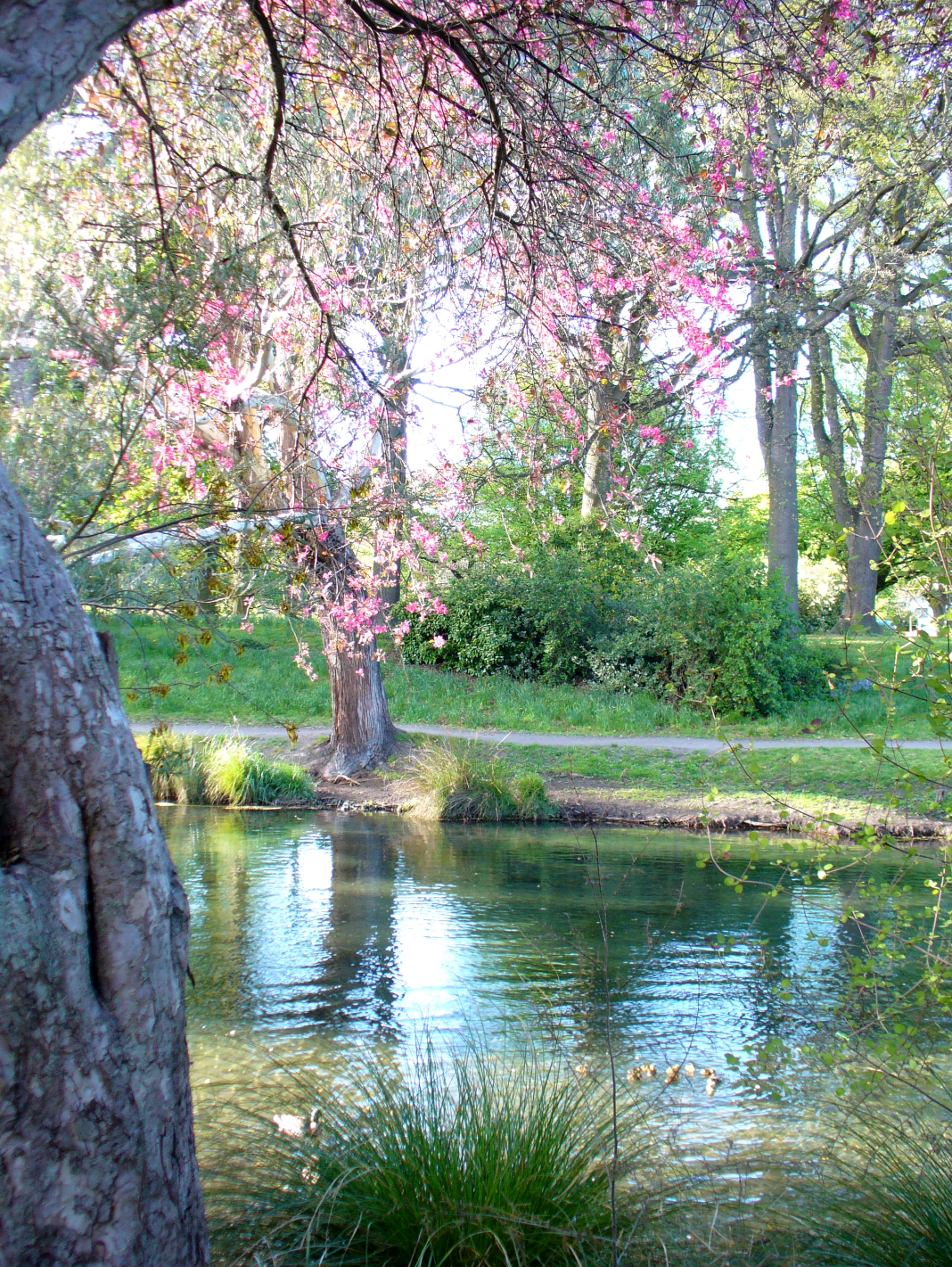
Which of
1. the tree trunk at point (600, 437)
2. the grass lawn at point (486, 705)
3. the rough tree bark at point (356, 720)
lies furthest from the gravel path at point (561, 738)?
the tree trunk at point (600, 437)

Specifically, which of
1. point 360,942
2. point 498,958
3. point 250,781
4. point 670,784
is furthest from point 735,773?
point 360,942

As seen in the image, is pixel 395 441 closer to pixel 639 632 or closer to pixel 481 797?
pixel 481 797

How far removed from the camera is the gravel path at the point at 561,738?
14914 mm

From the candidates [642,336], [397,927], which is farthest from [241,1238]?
[642,336]

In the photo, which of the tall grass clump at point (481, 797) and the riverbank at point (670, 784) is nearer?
the riverbank at point (670, 784)

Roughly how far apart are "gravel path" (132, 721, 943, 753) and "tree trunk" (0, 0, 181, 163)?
40.3ft

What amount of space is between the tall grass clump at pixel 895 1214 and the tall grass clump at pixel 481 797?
9055mm

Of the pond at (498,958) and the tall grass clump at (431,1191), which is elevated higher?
the tall grass clump at (431,1191)

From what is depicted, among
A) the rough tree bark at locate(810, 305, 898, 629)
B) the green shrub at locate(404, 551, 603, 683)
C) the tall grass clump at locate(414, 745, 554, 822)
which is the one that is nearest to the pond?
the tall grass clump at locate(414, 745, 554, 822)

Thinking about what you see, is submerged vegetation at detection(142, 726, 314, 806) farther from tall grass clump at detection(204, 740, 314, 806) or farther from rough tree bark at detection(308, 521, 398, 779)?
rough tree bark at detection(308, 521, 398, 779)

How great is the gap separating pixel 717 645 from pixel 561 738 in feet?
12.5

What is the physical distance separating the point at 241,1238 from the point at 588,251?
5.75m

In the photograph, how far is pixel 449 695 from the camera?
19359mm

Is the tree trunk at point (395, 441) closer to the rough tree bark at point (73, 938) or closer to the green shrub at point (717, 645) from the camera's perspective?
the rough tree bark at point (73, 938)
